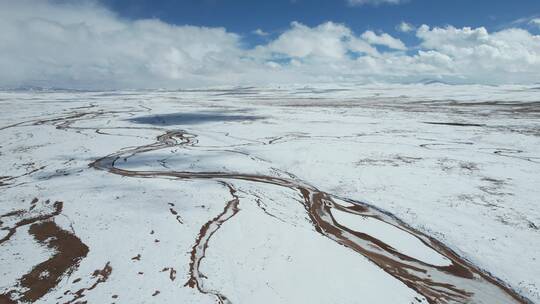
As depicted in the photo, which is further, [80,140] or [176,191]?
[80,140]

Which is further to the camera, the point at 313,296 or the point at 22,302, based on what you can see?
the point at 313,296

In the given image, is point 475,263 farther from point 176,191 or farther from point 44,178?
point 44,178

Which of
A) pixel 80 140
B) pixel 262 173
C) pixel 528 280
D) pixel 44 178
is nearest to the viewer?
pixel 528 280

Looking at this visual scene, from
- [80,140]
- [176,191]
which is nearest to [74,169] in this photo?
[176,191]

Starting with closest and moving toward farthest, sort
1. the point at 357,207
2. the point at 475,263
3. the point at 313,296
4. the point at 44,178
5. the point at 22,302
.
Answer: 1. the point at 22,302
2. the point at 313,296
3. the point at 475,263
4. the point at 357,207
5. the point at 44,178

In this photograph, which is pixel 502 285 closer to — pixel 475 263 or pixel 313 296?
pixel 475 263

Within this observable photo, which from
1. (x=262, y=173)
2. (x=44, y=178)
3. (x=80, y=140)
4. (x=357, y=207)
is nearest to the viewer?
(x=357, y=207)

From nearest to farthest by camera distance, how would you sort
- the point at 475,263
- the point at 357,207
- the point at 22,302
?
the point at 22,302
the point at 475,263
the point at 357,207

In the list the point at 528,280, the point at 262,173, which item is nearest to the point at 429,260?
the point at 528,280
